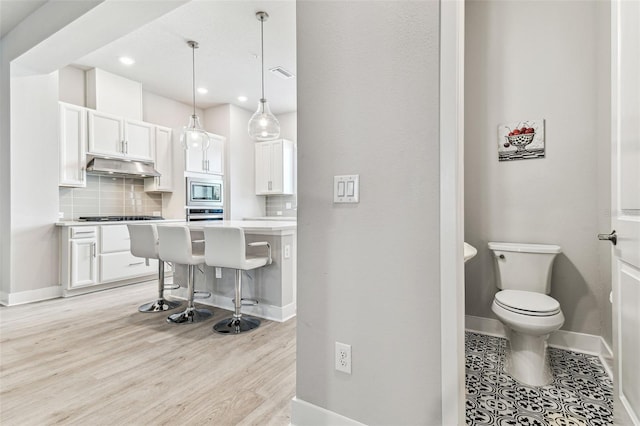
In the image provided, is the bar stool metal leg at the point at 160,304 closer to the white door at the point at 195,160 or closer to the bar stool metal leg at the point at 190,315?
the bar stool metal leg at the point at 190,315

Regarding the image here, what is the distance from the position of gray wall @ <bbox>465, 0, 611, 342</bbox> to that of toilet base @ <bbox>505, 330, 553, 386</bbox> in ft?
1.94

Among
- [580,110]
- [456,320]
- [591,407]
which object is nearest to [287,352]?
[456,320]

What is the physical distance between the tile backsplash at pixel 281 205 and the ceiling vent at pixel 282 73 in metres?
2.32

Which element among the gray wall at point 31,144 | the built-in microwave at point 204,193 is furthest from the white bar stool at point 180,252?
the built-in microwave at point 204,193

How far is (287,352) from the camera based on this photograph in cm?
228

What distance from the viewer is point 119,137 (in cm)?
440

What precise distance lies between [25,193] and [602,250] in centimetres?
531

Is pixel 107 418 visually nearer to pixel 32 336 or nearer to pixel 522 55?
pixel 32 336

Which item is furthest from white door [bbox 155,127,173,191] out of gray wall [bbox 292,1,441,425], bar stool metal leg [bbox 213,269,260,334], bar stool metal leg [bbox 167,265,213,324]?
gray wall [bbox 292,1,441,425]

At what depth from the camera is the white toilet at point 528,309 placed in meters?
A: 1.76

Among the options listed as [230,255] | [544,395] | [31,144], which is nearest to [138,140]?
[31,144]

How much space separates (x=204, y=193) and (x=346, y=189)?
4.54 meters

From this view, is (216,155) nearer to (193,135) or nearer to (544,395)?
(193,135)

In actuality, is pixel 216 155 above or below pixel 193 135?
above
